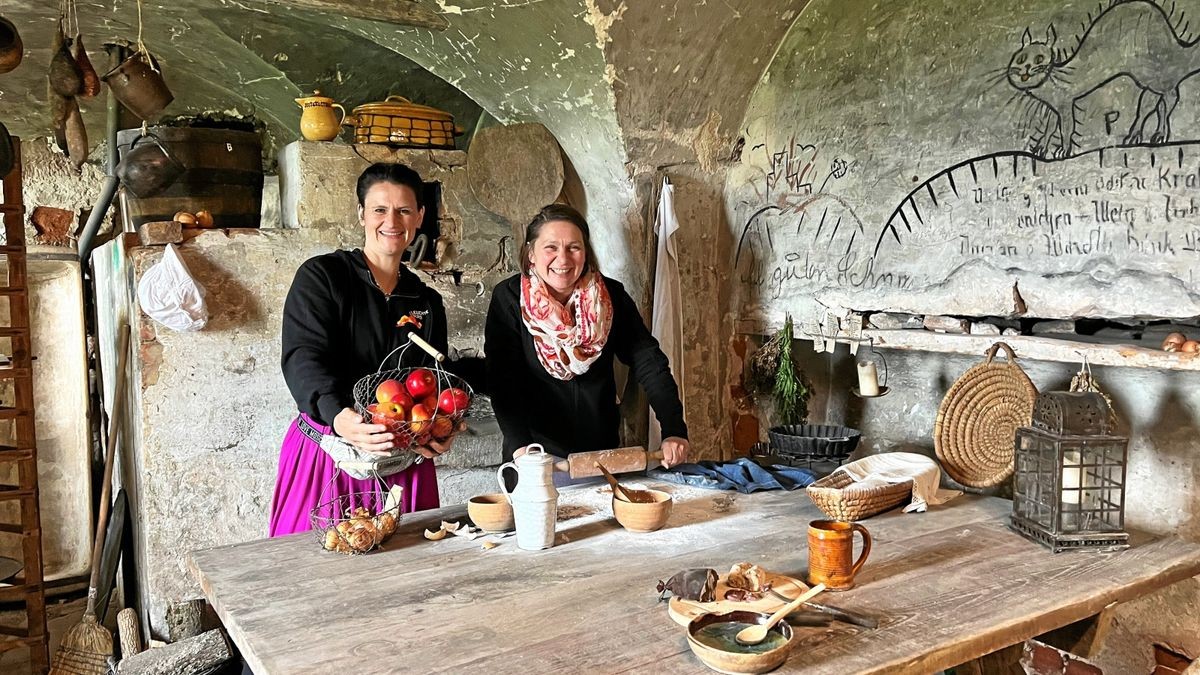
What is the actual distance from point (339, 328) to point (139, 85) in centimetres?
168

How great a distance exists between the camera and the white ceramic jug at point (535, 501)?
2.07 meters

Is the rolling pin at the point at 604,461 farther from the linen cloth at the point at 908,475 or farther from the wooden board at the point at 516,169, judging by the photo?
the wooden board at the point at 516,169

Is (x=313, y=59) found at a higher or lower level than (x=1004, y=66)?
higher

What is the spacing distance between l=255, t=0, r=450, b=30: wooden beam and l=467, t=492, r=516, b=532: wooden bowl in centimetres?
224

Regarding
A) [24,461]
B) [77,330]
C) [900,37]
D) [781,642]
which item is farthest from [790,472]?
[77,330]

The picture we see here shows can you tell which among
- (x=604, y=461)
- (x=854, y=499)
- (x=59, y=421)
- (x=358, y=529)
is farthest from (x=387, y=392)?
(x=59, y=421)

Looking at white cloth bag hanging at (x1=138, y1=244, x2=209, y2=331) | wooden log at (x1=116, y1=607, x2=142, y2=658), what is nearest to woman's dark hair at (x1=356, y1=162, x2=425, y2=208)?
white cloth bag hanging at (x1=138, y1=244, x2=209, y2=331)

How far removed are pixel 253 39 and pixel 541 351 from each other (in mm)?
2805

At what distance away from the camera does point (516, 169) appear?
165 inches

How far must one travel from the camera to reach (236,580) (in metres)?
1.93

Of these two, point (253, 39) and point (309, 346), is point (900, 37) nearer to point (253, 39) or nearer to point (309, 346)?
point (309, 346)

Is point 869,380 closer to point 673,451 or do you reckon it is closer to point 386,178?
point 673,451

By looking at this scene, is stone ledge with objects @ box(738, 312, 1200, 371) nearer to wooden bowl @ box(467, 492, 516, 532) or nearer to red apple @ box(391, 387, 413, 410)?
wooden bowl @ box(467, 492, 516, 532)

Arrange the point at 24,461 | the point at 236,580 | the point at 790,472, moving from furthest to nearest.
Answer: the point at 24,461 → the point at 790,472 → the point at 236,580
